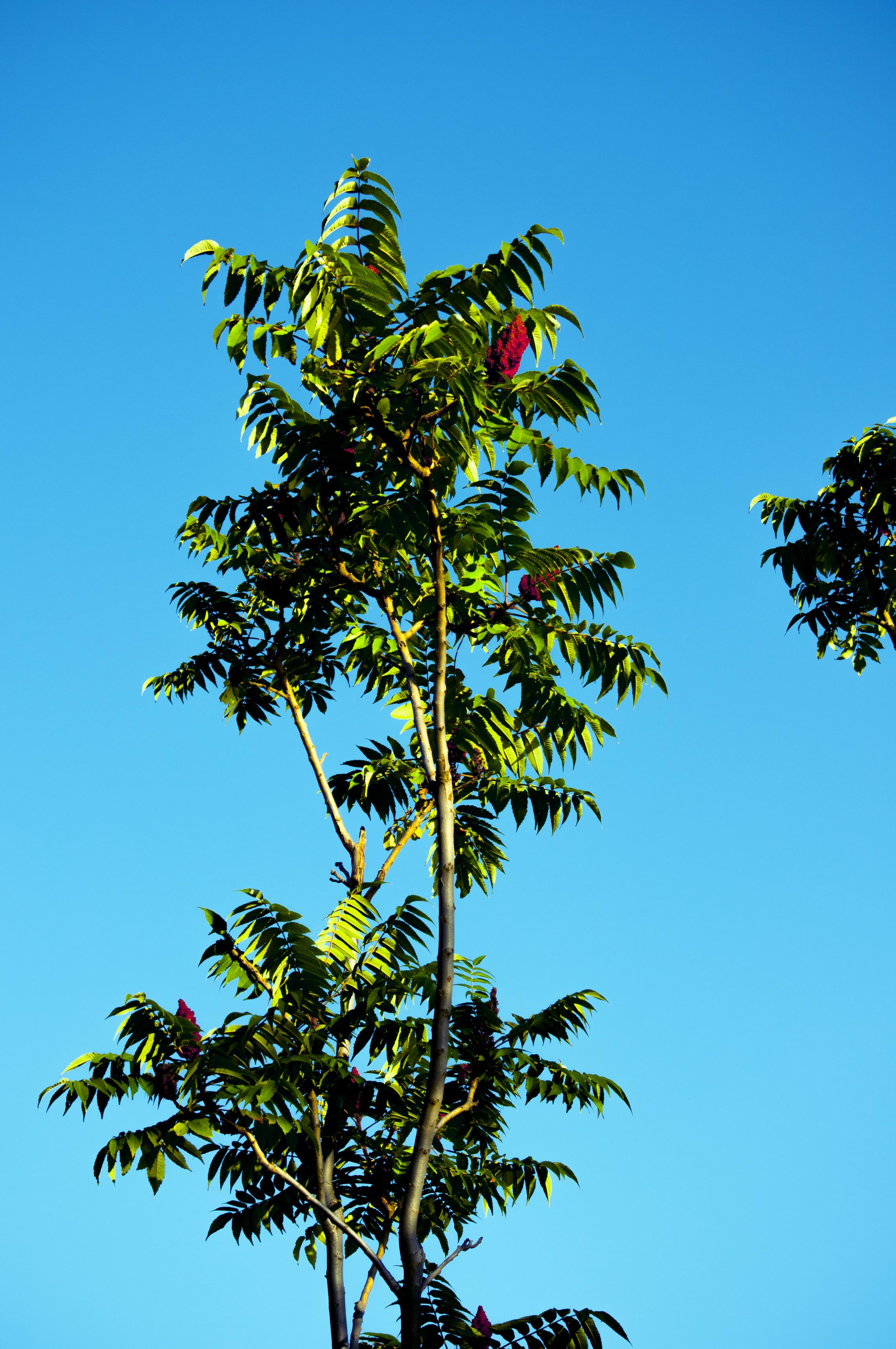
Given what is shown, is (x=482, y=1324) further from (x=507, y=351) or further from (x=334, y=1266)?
(x=507, y=351)

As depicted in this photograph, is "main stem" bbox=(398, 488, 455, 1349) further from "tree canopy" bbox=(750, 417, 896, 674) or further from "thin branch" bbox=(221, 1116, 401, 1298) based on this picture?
"tree canopy" bbox=(750, 417, 896, 674)

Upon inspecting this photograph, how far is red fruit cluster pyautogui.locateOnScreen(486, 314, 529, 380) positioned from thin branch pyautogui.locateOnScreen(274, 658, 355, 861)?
10.5ft

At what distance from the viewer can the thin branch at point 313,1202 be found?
5184mm

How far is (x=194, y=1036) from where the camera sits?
5.32m

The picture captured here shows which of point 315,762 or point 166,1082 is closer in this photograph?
point 166,1082


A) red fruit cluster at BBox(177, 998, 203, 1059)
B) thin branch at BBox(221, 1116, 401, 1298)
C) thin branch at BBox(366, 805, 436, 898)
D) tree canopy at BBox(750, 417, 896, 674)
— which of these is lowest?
thin branch at BBox(221, 1116, 401, 1298)

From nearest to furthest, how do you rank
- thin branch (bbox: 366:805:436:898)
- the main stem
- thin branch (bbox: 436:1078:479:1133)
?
the main stem < thin branch (bbox: 436:1078:479:1133) < thin branch (bbox: 366:805:436:898)

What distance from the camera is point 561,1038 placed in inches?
237

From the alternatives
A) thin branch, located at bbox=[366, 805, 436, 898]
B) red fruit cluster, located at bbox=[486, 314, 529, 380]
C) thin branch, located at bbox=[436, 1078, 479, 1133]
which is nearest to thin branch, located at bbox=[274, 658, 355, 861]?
thin branch, located at bbox=[366, 805, 436, 898]

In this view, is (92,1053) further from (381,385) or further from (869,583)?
(869,583)

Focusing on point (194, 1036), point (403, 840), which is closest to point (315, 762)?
point (403, 840)

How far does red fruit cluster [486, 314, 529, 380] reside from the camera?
5320mm

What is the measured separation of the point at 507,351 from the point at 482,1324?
4.80 metres

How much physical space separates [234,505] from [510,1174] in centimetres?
473
